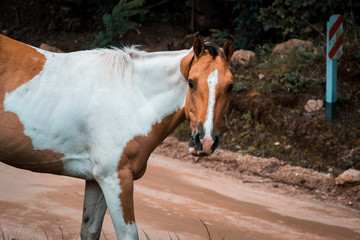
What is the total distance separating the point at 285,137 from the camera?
269 inches

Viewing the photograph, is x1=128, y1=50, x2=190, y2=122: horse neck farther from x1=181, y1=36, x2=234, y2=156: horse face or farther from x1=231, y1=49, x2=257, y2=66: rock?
x1=231, y1=49, x2=257, y2=66: rock

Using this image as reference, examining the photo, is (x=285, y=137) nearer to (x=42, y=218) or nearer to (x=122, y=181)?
(x=42, y=218)

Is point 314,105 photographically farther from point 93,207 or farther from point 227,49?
point 93,207

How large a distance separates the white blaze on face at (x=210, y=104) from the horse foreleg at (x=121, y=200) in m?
0.63

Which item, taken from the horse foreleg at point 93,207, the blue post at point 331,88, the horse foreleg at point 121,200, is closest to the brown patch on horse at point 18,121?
the horse foreleg at point 93,207

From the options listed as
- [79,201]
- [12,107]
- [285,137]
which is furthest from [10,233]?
[285,137]

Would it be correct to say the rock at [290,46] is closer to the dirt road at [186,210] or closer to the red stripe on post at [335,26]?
the red stripe on post at [335,26]

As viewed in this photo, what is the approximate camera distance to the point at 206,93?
9.10 ft

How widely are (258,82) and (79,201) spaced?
13.4 ft

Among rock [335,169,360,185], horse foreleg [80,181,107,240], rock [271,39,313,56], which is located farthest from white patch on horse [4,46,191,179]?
rock [271,39,313,56]

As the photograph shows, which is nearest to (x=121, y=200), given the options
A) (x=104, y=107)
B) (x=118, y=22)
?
(x=104, y=107)

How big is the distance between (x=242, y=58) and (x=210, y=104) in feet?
19.6

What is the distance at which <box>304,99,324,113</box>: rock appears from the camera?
7.14 metres

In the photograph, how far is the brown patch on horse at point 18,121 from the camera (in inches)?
118
